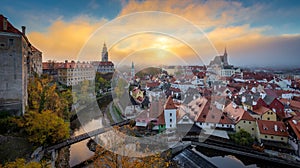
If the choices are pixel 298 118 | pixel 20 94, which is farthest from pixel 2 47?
pixel 298 118

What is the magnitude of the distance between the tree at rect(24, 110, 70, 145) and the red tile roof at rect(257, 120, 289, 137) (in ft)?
23.2

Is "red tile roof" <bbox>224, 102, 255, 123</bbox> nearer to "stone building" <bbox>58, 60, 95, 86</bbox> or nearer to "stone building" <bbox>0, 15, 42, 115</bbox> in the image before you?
"stone building" <bbox>0, 15, 42, 115</bbox>

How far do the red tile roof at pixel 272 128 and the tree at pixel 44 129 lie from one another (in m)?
7.07

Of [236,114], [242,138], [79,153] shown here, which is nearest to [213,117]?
[236,114]

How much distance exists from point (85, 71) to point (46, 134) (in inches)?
407

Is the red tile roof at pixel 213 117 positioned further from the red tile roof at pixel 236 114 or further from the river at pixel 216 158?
the river at pixel 216 158

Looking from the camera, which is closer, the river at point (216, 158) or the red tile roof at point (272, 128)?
the river at point (216, 158)

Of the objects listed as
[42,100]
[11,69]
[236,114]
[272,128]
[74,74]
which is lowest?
[272,128]

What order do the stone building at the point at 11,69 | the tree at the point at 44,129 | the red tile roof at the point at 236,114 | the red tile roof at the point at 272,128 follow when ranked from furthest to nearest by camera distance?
the red tile roof at the point at 236,114 < the red tile roof at the point at 272,128 < the stone building at the point at 11,69 < the tree at the point at 44,129

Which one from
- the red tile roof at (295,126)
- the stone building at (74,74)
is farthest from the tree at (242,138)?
the stone building at (74,74)

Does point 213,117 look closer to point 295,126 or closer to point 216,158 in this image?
point 216,158

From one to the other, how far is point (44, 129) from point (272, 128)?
787 cm

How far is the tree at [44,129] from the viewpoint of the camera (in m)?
5.85

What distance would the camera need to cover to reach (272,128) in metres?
6.83
